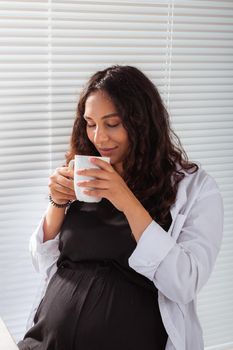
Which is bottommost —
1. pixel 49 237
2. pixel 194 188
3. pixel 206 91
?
pixel 49 237

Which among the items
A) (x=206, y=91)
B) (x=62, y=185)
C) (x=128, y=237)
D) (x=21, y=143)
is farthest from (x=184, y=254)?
(x=206, y=91)

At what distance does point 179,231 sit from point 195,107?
27.6 inches

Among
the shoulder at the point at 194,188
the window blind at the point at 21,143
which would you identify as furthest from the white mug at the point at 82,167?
the window blind at the point at 21,143

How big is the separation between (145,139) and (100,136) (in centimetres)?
14

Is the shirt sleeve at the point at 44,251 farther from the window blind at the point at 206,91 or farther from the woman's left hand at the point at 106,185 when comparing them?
the window blind at the point at 206,91

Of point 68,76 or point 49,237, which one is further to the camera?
point 68,76

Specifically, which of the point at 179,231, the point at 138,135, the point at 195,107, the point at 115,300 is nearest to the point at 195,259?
the point at 179,231

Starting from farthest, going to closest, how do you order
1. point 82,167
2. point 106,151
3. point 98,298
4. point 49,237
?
point 49,237, point 106,151, point 98,298, point 82,167

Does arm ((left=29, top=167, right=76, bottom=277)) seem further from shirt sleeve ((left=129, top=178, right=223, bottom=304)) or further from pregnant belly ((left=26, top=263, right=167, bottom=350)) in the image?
shirt sleeve ((left=129, top=178, right=223, bottom=304))

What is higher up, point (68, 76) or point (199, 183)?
point (68, 76)

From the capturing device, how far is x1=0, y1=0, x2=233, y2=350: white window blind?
1.68m

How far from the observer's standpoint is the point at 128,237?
4.65 ft

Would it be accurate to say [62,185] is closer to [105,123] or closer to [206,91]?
[105,123]

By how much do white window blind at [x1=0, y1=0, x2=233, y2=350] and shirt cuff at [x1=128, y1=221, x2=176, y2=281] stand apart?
1.92 feet
